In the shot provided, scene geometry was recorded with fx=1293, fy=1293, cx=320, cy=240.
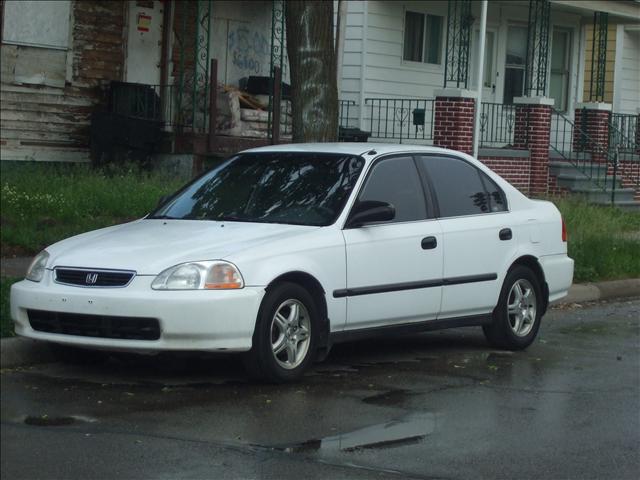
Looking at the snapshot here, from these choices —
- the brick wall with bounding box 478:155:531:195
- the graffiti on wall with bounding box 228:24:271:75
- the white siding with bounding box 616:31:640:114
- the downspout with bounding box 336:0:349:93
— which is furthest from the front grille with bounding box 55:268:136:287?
the white siding with bounding box 616:31:640:114

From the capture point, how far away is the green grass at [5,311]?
9.04 m

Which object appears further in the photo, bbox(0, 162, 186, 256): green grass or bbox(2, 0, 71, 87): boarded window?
bbox(2, 0, 71, 87): boarded window

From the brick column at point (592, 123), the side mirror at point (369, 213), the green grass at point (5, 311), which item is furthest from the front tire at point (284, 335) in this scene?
the brick column at point (592, 123)

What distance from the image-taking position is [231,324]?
7992mm

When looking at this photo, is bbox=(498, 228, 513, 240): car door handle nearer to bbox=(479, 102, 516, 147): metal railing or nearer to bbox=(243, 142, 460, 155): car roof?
bbox=(243, 142, 460, 155): car roof

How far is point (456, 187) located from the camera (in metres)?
10.0

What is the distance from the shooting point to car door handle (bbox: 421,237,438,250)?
30.7 feet

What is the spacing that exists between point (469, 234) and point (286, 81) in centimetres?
1488

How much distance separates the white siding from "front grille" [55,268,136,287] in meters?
24.2

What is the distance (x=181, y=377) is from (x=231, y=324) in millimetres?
770

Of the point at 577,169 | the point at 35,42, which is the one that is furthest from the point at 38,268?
the point at 577,169

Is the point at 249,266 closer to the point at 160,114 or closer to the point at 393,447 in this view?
the point at 393,447

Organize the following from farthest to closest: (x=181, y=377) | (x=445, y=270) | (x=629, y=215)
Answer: (x=629, y=215)
(x=445, y=270)
(x=181, y=377)

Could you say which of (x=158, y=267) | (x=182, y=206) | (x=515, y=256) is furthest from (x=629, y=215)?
(x=158, y=267)
